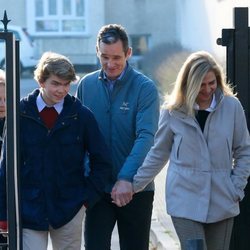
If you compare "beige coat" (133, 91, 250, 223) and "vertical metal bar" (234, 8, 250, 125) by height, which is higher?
"vertical metal bar" (234, 8, 250, 125)

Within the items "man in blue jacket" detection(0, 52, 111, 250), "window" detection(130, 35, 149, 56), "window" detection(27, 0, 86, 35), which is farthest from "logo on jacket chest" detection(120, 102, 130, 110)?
"window" detection(27, 0, 86, 35)

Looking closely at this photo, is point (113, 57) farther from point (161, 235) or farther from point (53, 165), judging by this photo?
point (161, 235)

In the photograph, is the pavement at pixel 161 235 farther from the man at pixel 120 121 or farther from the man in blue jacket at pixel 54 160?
the man in blue jacket at pixel 54 160

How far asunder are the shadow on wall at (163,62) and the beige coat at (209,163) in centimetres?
2313

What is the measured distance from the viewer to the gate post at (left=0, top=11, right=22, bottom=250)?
15.3 ft

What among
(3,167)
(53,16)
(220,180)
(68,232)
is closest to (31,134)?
(3,167)

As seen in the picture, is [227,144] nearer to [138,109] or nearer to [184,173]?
[184,173]

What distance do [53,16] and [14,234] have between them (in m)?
→ 44.8

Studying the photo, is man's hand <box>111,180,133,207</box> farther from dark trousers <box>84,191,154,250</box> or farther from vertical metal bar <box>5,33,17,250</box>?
vertical metal bar <box>5,33,17,250</box>

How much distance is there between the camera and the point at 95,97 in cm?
590

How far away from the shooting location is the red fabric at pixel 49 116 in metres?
5.41

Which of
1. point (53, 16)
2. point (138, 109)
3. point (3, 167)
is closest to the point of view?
point (3, 167)

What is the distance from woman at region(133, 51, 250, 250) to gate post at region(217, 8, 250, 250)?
0.75 m

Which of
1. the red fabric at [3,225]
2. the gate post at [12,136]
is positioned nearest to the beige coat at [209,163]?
the red fabric at [3,225]
